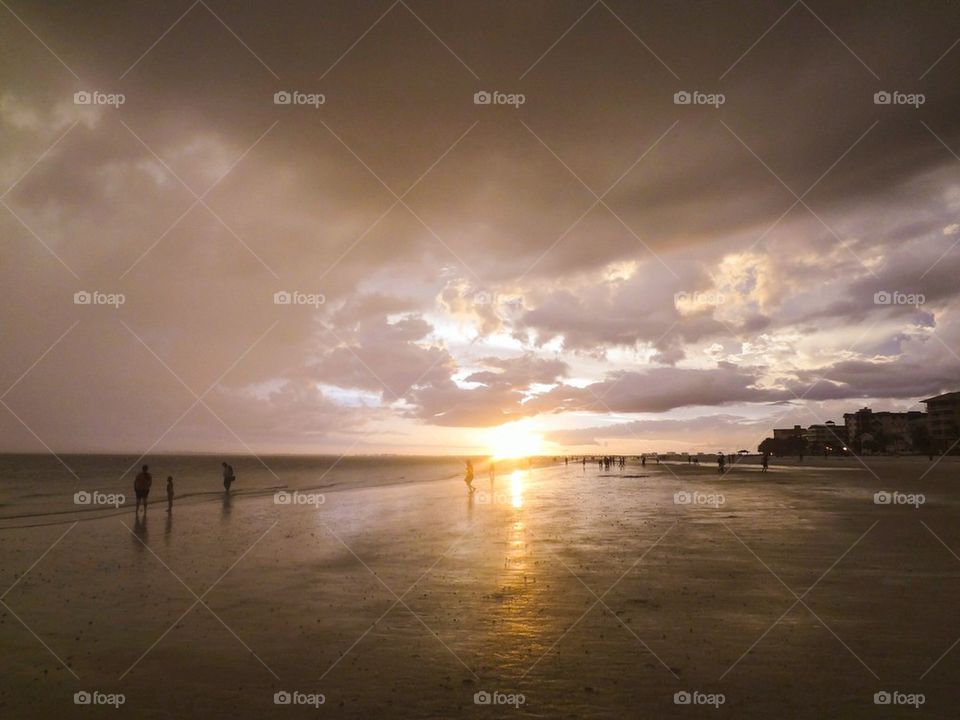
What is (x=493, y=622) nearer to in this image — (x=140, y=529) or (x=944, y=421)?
(x=140, y=529)

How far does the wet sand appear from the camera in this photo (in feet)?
28.8

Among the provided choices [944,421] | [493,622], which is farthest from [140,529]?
[944,421]

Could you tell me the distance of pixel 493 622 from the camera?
12000 millimetres

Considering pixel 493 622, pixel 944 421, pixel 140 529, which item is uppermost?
pixel 944 421

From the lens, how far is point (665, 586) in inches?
583

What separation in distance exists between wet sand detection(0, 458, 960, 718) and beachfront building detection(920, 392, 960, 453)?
16511 centimetres

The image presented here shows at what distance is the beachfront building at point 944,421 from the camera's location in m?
153

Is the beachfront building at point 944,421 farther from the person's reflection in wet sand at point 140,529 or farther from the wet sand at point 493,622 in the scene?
the person's reflection in wet sand at point 140,529

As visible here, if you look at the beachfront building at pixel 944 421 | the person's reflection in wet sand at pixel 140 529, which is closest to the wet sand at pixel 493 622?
the person's reflection in wet sand at pixel 140 529

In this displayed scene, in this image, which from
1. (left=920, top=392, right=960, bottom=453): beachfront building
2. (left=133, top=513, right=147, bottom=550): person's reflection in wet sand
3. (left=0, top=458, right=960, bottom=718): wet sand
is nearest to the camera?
(left=0, top=458, right=960, bottom=718): wet sand

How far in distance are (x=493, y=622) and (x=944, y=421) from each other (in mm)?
196118

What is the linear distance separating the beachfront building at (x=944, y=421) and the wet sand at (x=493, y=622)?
542 ft

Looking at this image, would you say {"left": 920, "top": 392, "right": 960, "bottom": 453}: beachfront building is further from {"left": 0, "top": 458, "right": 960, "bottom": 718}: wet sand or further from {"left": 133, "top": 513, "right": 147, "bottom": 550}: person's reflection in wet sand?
{"left": 133, "top": 513, "right": 147, "bottom": 550}: person's reflection in wet sand

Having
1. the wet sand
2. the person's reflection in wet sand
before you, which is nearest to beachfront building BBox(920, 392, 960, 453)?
the wet sand
